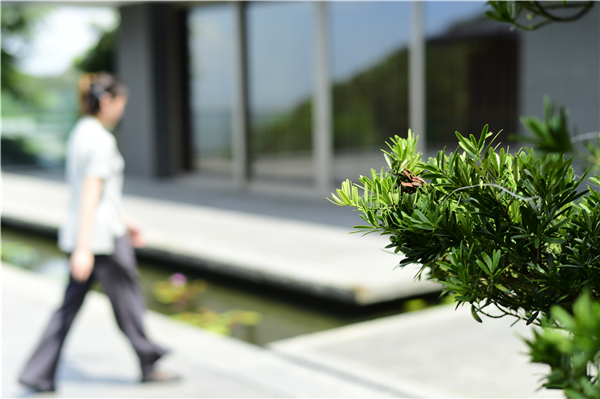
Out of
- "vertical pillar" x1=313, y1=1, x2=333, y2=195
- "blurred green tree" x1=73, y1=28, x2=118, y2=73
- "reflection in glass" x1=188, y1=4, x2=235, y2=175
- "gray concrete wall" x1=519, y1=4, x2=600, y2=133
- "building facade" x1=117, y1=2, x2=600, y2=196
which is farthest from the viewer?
"blurred green tree" x1=73, y1=28, x2=118, y2=73

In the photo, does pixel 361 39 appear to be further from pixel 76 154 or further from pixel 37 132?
pixel 37 132

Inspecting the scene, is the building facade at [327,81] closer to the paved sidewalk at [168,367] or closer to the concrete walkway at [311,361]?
the concrete walkway at [311,361]

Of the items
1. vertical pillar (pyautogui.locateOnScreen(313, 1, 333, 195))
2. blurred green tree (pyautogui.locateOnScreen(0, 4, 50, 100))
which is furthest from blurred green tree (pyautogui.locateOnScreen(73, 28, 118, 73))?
vertical pillar (pyautogui.locateOnScreen(313, 1, 333, 195))

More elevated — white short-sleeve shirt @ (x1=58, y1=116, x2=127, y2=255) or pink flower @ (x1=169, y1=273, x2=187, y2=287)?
white short-sleeve shirt @ (x1=58, y1=116, x2=127, y2=255)

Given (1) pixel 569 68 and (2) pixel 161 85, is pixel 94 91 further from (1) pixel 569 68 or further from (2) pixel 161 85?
(2) pixel 161 85

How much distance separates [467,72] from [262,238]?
148 inches

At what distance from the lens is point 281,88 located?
10906mm

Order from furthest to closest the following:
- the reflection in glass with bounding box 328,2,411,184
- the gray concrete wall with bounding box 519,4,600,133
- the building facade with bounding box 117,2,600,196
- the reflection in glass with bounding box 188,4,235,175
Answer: the reflection in glass with bounding box 188,4,235,175 < the reflection in glass with bounding box 328,2,411,184 < the building facade with bounding box 117,2,600,196 < the gray concrete wall with bounding box 519,4,600,133

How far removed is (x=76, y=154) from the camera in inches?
138

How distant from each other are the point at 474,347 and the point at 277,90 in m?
7.41

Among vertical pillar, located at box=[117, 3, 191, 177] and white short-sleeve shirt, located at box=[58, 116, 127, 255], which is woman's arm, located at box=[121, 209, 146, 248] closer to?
white short-sleeve shirt, located at box=[58, 116, 127, 255]

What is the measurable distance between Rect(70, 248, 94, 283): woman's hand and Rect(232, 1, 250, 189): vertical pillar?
821cm

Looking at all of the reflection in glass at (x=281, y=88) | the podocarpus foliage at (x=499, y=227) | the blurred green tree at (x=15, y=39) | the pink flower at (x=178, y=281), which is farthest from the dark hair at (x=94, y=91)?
the blurred green tree at (x=15, y=39)

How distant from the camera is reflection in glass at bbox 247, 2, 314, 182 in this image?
1038 centimetres
